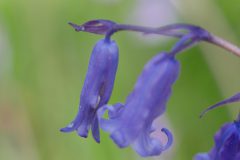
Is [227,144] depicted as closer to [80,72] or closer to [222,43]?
[222,43]

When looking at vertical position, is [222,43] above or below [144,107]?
above

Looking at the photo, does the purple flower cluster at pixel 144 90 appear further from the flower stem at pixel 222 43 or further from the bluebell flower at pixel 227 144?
the bluebell flower at pixel 227 144

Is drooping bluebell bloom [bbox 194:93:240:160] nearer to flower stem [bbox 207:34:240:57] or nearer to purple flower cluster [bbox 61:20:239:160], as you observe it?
purple flower cluster [bbox 61:20:239:160]

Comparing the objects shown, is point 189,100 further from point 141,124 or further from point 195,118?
point 141,124

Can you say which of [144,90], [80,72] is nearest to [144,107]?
[144,90]

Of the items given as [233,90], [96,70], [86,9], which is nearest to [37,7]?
[86,9]

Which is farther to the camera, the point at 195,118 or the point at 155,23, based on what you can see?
the point at 155,23

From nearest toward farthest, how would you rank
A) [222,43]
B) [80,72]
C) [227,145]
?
[222,43] < [227,145] < [80,72]
